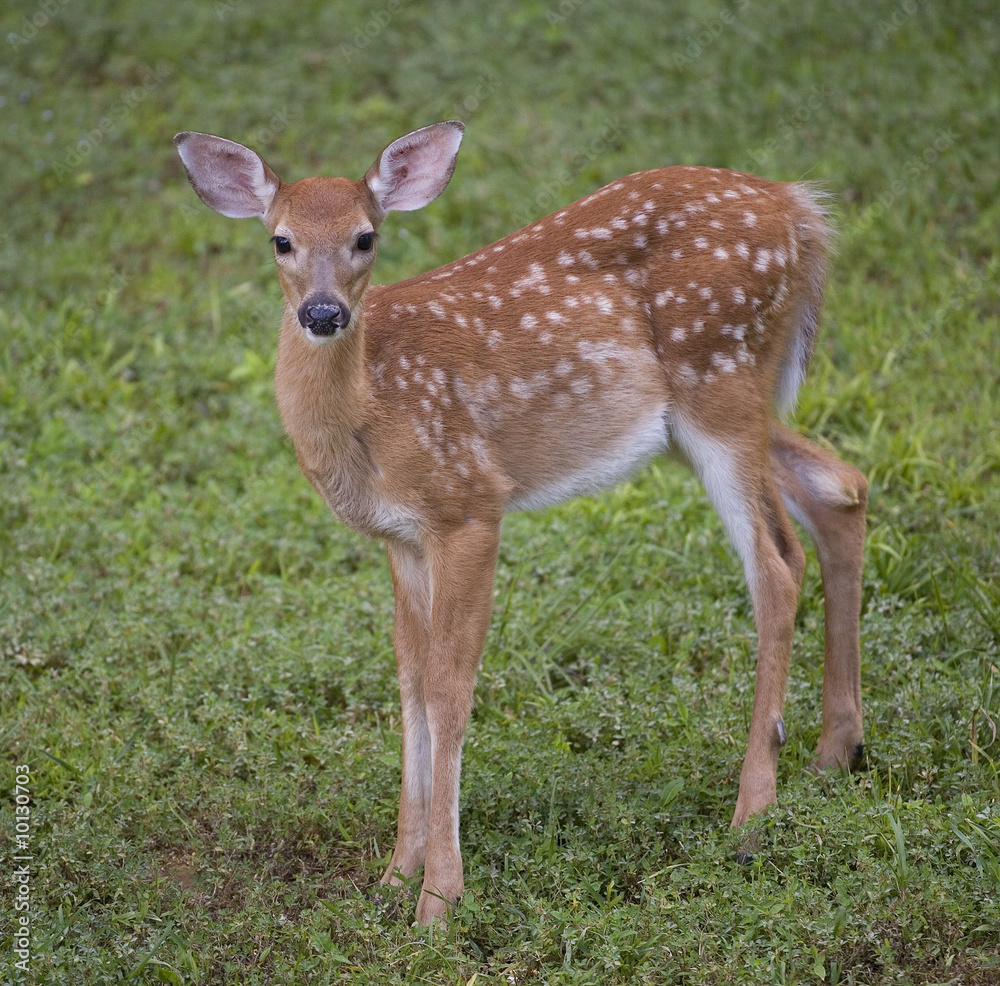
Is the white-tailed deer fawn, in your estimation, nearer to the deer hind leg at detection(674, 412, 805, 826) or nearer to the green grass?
the deer hind leg at detection(674, 412, 805, 826)

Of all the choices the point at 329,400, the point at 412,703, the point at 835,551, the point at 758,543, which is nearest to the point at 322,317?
the point at 329,400

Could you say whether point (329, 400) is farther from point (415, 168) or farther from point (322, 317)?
point (415, 168)

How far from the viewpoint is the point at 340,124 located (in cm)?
952

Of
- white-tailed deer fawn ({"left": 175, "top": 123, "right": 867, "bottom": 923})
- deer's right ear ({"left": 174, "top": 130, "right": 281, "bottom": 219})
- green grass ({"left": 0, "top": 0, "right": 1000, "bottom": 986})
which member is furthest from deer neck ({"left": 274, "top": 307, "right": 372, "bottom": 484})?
green grass ({"left": 0, "top": 0, "right": 1000, "bottom": 986})

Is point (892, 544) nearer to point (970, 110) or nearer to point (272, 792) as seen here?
point (272, 792)

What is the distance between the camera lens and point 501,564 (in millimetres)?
6293

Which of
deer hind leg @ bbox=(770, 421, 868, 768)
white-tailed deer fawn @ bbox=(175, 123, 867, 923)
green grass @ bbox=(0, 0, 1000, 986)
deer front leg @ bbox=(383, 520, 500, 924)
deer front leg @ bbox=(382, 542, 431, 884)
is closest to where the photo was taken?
green grass @ bbox=(0, 0, 1000, 986)

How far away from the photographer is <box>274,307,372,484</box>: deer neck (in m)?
4.36

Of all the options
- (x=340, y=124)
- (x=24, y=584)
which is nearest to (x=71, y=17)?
(x=340, y=124)

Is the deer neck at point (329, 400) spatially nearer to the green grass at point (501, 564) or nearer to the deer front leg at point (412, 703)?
the deer front leg at point (412, 703)

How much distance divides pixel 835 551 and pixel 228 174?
104 inches

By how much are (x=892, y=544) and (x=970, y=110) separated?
4334mm

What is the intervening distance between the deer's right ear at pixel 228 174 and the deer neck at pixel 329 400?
0.42 metres

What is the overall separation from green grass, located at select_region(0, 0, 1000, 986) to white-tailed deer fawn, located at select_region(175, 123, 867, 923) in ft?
1.26
